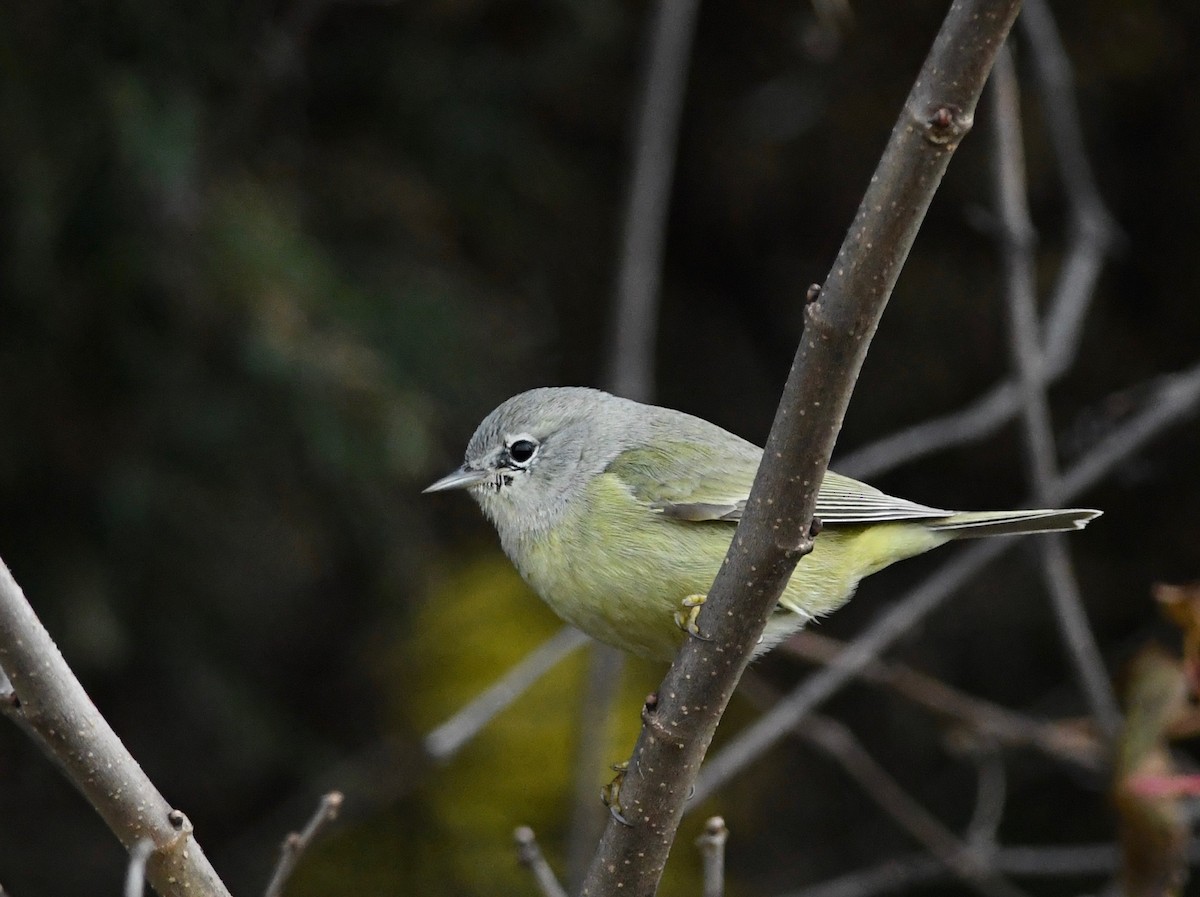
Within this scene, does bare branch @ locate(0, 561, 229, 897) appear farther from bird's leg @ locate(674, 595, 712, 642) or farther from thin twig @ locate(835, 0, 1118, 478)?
thin twig @ locate(835, 0, 1118, 478)

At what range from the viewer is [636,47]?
206 inches

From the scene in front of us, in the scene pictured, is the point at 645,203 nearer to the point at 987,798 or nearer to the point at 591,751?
the point at 591,751

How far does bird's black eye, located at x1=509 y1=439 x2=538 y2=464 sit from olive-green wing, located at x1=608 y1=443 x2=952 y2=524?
0.23 meters

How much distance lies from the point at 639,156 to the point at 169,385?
1.66 metres

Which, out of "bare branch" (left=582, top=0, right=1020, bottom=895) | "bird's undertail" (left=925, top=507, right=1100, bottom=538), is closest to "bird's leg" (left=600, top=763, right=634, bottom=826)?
"bare branch" (left=582, top=0, right=1020, bottom=895)

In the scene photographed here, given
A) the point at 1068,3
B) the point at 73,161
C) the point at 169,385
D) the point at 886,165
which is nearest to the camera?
the point at 886,165

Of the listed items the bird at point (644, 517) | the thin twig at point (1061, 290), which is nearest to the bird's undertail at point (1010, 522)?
the bird at point (644, 517)

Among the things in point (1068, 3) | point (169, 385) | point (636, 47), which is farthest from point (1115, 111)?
point (169, 385)

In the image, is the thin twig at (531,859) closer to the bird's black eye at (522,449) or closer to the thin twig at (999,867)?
the bird's black eye at (522,449)

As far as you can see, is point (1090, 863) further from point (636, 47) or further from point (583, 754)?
point (636, 47)

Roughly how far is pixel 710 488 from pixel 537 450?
18.8 inches

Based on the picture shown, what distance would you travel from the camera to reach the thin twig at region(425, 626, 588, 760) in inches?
132

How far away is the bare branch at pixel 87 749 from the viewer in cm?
170

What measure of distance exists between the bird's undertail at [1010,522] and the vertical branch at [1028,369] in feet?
2.69
